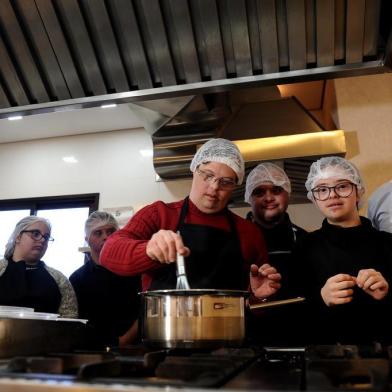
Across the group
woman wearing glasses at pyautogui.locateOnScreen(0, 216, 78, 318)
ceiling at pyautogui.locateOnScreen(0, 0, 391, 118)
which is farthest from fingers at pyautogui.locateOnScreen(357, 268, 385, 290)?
woman wearing glasses at pyautogui.locateOnScreen(0, 216, 78, 318)

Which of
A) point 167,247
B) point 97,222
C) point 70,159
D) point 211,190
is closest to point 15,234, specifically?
point 97,222

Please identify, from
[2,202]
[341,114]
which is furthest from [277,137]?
[2,202]

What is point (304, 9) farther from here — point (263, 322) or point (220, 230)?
point (263, 322)

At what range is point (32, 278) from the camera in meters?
1.89

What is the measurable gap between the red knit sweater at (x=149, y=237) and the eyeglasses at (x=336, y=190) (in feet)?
0.70

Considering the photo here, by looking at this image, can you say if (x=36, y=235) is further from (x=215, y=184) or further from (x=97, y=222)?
(x=215, y=184)

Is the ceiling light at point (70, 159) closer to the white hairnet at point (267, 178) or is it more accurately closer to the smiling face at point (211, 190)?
the white hairnet at point (267, 178)

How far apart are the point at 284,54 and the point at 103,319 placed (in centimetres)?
138

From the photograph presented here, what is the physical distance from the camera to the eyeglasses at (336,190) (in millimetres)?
1123

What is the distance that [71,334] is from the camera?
84 centimetres

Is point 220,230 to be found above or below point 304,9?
below

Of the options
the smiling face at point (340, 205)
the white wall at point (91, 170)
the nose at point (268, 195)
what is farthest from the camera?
the white wall at point (91, 170)

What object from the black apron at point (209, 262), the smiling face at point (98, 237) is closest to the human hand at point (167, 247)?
the black apron at point (209, 262)

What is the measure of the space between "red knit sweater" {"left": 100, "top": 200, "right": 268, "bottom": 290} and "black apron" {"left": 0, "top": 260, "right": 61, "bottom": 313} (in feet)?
3.00
